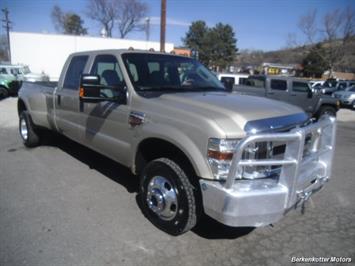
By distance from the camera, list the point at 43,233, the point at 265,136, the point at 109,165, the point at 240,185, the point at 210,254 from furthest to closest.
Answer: the point at 109,165 → the point at 43,233 → the point at 210,254 → the point at 240,185 → the point at 265,136

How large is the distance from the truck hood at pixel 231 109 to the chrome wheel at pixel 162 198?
0.80 m

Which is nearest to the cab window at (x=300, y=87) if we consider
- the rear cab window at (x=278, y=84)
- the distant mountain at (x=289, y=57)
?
the rear cab window at (x=278, y=84)

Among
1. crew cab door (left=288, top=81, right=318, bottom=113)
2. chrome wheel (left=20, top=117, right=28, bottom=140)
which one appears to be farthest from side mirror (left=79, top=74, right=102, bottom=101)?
crew cab door (left=288, top=81, right=318, bottom=113)

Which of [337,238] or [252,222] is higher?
[252,222]

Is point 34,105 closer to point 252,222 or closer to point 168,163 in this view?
point 168,163

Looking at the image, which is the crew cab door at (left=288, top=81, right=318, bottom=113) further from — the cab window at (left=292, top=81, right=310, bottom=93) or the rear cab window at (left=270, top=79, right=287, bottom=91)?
the rear cab window at (left=270, top=79, right=287, bottom=91)

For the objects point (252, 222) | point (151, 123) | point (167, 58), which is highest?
point (167, 58)

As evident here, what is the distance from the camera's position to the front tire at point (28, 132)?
6.31 meters

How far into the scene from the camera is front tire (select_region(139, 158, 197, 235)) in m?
3.06

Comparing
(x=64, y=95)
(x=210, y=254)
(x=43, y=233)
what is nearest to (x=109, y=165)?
(x=64, y=95)

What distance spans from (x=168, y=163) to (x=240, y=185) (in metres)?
0.81

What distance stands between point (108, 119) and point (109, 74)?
0.62 meters

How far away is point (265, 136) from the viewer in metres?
2.52

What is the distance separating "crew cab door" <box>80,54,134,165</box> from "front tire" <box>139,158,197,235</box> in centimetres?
50
